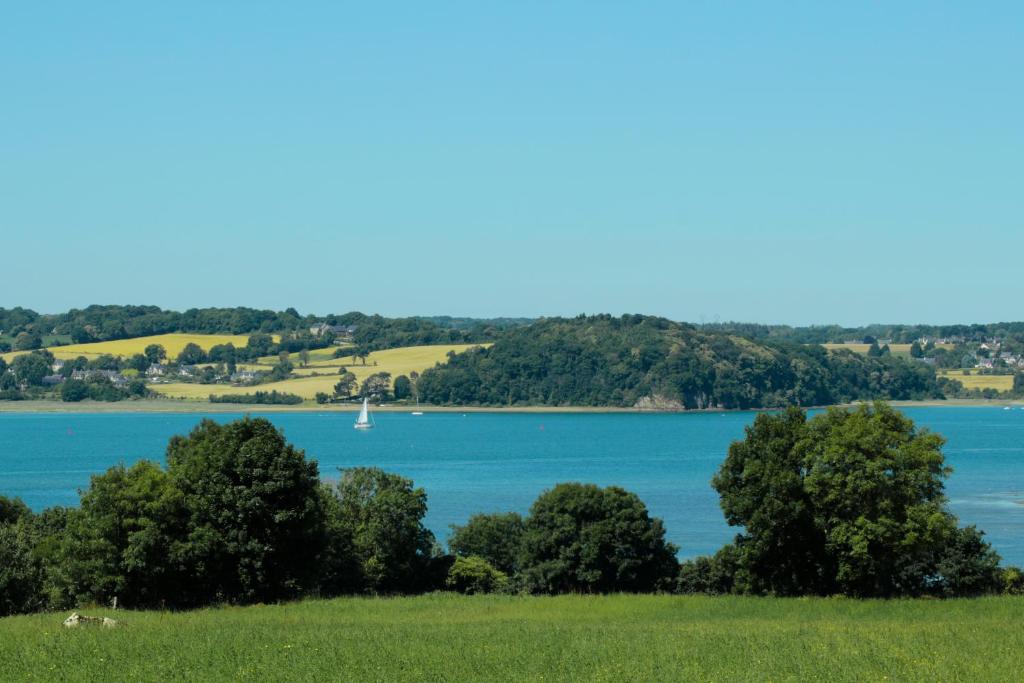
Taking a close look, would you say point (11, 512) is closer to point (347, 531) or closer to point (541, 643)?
point (347, 531)

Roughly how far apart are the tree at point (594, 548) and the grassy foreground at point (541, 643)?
8479mm

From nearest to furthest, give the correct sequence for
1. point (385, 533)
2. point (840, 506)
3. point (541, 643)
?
point (541, 643)
point (840, 506)
point (385, 533)

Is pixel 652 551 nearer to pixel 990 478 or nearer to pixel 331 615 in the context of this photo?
pixel 331 615

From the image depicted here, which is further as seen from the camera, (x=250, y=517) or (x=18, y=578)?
(x=250, y=517)

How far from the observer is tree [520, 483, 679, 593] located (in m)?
52.6

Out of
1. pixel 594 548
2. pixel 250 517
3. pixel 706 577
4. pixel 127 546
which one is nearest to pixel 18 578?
pixel 127 546

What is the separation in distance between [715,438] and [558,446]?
86.7 ft

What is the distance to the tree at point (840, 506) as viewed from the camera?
44750mm

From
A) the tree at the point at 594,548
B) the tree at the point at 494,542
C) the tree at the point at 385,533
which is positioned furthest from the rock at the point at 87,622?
the tree at the point at 494,542

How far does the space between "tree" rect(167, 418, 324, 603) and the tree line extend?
49mm

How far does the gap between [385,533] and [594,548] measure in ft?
25.5

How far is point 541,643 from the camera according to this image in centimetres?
3306

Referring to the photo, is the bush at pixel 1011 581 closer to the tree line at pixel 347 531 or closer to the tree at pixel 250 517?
the tree line at pixel 347 531

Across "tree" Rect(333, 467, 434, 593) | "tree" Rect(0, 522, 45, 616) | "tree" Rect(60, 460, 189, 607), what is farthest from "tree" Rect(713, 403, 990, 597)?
"tree" Rect(0, 522, 45, 616)
